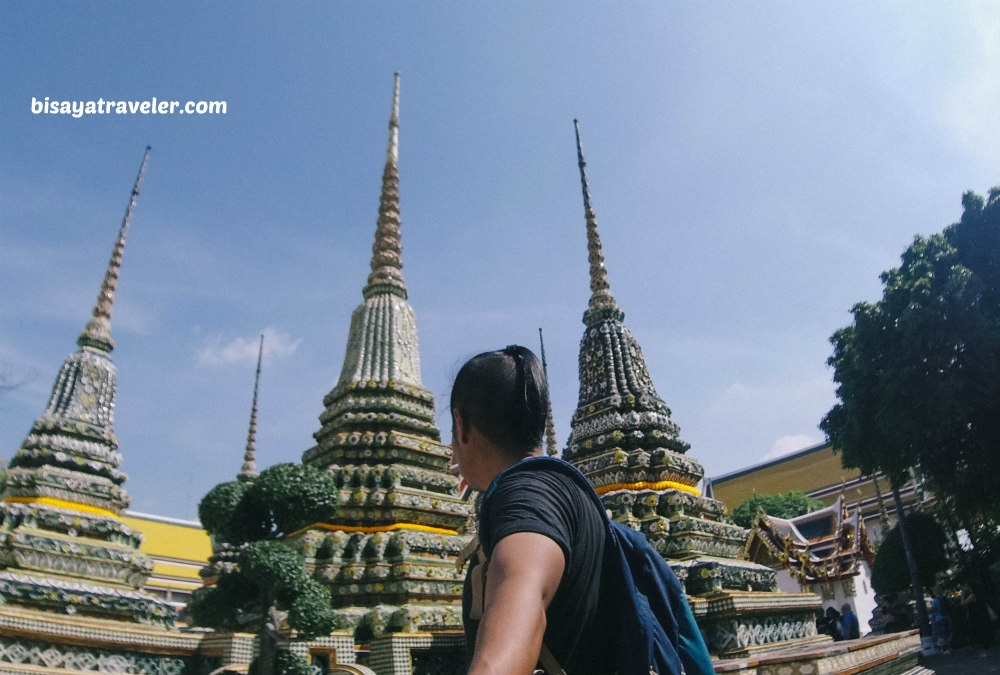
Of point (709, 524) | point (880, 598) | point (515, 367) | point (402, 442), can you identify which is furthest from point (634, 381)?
point (880, 598)

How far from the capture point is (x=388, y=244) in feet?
46.2

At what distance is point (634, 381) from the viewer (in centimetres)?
1221

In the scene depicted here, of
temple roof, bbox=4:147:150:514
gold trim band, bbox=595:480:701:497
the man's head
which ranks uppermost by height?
temple roof, bbox=4:147:150:514

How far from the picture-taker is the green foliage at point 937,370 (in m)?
14.5

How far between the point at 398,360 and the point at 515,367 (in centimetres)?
1114

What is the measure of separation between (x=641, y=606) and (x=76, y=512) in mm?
11299

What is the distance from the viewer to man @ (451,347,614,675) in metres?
1.01

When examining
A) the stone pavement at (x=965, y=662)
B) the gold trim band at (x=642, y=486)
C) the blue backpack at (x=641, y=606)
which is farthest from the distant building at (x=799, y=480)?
the blue backpack at (x=641, y=606)

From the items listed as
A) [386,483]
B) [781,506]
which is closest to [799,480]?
[781,506]

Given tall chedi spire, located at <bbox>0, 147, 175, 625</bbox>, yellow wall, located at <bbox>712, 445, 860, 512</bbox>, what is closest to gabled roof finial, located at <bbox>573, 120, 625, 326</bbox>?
tall chedi spire, located at <bbox>0, 147, 175, 625</bbox>

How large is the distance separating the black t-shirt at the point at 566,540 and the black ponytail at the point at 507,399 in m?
0.23

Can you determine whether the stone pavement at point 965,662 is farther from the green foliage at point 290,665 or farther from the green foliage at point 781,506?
the green foliage at point 781,506

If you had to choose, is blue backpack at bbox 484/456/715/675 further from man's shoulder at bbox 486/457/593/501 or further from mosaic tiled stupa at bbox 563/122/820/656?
mosaic tiled stupa at bbox 563/122/820/656

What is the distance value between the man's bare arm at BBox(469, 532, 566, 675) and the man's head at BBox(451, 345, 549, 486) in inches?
15.9
